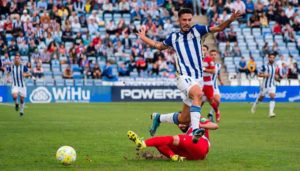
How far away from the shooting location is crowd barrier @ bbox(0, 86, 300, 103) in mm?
42438

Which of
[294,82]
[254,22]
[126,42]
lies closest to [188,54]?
[126,42]

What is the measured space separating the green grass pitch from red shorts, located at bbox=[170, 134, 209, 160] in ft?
0.77

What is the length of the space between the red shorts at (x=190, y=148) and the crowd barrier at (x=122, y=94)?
29.8 meters

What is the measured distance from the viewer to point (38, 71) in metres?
42.3

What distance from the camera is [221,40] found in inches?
1874

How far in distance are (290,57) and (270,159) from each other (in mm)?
33396

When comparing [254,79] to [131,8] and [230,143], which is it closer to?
[131,8]

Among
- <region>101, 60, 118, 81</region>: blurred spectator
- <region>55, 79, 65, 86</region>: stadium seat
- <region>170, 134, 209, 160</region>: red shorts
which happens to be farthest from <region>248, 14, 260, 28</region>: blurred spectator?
<region>170, 134, 209, 160</region>: red shorts

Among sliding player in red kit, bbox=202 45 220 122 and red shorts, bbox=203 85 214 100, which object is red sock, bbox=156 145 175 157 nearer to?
sliding player in red kit, bbox=202 45 220 122

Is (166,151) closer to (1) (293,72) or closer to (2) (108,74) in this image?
(2) (108,74)

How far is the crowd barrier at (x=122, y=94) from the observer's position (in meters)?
42.4

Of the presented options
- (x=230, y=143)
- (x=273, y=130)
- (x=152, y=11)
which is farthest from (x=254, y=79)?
(x=230, y=143)

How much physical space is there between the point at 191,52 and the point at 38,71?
28710mm

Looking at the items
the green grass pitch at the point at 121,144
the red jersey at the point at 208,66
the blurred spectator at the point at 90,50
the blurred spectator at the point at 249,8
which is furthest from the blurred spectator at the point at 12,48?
the red jersey at the point at 208,66
